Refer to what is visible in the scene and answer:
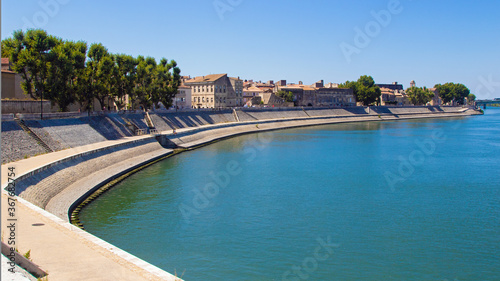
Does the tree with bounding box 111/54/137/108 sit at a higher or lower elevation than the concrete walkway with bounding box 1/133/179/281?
higher

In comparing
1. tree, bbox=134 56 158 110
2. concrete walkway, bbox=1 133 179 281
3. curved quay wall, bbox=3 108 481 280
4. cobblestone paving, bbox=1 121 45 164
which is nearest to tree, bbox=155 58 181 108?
tree, bbox=134 56 158 110

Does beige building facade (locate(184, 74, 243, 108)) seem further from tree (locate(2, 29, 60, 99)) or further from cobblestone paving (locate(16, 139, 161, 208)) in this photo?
cobblestone paving (locate(16, 139, 161, 208))

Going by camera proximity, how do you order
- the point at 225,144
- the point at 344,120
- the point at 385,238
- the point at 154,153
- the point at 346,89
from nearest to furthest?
the point at 385,238 → the point at 154,153 → the point at 225,144 → the point at 344,120 → the point at 346,89

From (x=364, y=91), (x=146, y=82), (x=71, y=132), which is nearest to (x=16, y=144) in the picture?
(x=71, y=132)

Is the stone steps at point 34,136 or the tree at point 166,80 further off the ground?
the tree at point 166,80

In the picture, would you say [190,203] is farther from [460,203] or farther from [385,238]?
[460,203]

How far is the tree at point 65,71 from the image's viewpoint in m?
48.6

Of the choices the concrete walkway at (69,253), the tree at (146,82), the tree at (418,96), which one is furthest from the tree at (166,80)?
the tree at (418,96)

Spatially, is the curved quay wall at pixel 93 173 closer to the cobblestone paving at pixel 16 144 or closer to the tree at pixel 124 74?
the cobblestone paving at pixel 16 144

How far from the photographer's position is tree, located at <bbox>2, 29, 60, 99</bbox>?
46875mm

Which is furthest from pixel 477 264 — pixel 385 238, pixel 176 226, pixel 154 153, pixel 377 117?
pixel 377 117

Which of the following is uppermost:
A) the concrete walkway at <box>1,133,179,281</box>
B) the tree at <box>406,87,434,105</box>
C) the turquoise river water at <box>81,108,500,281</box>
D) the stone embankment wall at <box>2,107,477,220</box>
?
the tree at <box>406,87,434,105</box>

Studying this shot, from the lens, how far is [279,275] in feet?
60.8

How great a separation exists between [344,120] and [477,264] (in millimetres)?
107618
